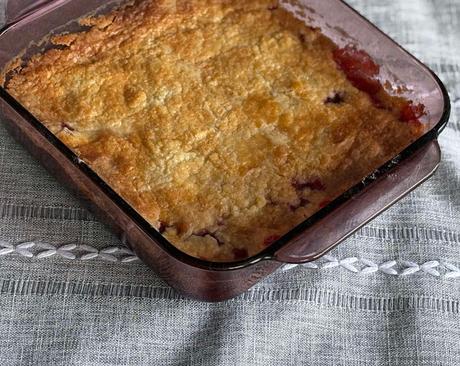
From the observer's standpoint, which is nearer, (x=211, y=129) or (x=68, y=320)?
(x=68, y=320)

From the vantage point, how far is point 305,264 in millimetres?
1815

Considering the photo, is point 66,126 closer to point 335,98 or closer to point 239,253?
point 239,253

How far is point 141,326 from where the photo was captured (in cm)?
170

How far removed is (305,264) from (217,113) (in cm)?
41

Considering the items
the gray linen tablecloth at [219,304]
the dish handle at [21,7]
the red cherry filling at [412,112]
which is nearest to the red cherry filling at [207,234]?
the gray linen tablecloth at [219,304]

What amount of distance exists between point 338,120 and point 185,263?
598mm

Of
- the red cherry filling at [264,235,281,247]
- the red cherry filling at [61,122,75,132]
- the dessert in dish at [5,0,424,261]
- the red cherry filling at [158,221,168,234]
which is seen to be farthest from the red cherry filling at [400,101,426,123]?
the red cherry filling at [61,122,75,132]

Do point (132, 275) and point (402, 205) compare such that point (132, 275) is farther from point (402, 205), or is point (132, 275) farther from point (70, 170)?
point (402, 205)

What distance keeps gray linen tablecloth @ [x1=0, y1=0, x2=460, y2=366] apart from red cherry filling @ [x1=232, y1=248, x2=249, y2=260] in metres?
0.16

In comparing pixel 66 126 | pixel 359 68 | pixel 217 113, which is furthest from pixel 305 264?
pixel 66 126

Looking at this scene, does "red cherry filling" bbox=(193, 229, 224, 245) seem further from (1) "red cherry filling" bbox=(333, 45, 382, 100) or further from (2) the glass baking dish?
(1) "red cherry filling" bbox=(333, 45, 382, 100)

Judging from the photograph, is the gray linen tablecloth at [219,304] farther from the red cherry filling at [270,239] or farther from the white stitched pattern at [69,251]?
the red cherry filling at [270,239]

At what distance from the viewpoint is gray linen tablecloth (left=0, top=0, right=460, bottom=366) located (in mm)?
1681

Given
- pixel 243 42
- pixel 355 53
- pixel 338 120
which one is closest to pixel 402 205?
pixel 338 120
